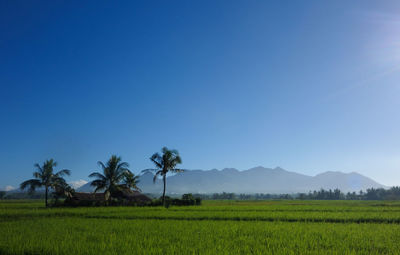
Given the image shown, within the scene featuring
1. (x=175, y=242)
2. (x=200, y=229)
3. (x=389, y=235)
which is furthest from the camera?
(x=200, y=229)

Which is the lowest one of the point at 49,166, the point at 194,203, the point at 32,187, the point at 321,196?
the point at 321,196

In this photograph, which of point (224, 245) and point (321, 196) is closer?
point (224, 245)

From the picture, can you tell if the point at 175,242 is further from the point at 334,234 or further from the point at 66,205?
the point at 66,205

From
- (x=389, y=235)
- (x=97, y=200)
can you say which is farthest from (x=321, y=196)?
(x=389, y=235)

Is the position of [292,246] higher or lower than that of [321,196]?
higher

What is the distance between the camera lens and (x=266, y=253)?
7852mm

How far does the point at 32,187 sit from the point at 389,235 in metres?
34.9

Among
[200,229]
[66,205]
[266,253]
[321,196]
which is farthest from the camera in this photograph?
[321,196]

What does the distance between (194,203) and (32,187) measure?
2021cm

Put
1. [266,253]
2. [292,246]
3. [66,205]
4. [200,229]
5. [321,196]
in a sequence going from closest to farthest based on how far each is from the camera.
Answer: [266,253] < [292,246] < [200,229] < [66,205] < [321,196]

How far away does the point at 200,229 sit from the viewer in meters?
12.5

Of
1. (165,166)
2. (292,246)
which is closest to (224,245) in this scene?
(292,246)

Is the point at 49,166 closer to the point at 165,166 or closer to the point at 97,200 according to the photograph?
the point at 97,200

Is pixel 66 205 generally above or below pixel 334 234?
below
